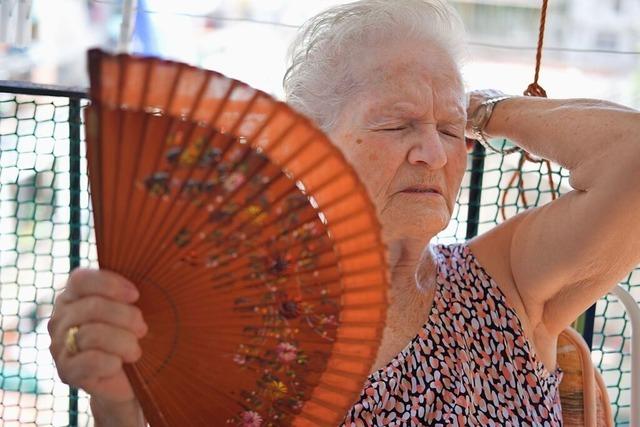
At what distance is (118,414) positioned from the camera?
43.1 inches

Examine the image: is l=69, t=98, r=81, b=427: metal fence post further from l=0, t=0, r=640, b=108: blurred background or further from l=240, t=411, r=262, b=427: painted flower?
l=240, t=411, r=262, b=427: painted flower

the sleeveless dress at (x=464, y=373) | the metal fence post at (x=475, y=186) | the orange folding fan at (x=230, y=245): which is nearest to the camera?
the orange folding fan at (x=230, y=245)

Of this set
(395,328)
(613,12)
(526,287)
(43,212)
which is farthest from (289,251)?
(613,12)

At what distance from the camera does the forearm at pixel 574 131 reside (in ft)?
5.16

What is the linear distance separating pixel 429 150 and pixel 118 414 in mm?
712

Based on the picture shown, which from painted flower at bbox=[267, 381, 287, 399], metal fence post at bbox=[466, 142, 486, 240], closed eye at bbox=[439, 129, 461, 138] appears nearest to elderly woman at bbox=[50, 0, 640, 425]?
closed eye at bbox=[439, 129, 461, 138]

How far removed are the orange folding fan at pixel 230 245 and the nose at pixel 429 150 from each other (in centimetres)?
49

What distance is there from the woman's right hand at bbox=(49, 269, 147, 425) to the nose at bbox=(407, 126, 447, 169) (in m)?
0.69

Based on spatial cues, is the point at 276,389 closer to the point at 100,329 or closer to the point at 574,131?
the point at 100,329

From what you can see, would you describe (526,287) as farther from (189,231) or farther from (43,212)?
(43,212)

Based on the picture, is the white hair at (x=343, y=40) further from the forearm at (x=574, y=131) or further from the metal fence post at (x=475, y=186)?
the metal fence post at (x=475, y=186)

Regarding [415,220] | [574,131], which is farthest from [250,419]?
[574,131]

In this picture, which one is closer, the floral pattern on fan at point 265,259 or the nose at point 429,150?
the floral pattern on fan at point 265,259

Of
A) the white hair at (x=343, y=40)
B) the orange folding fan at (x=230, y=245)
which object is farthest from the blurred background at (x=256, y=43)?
the orange folding fan at (x=230, y=245)
